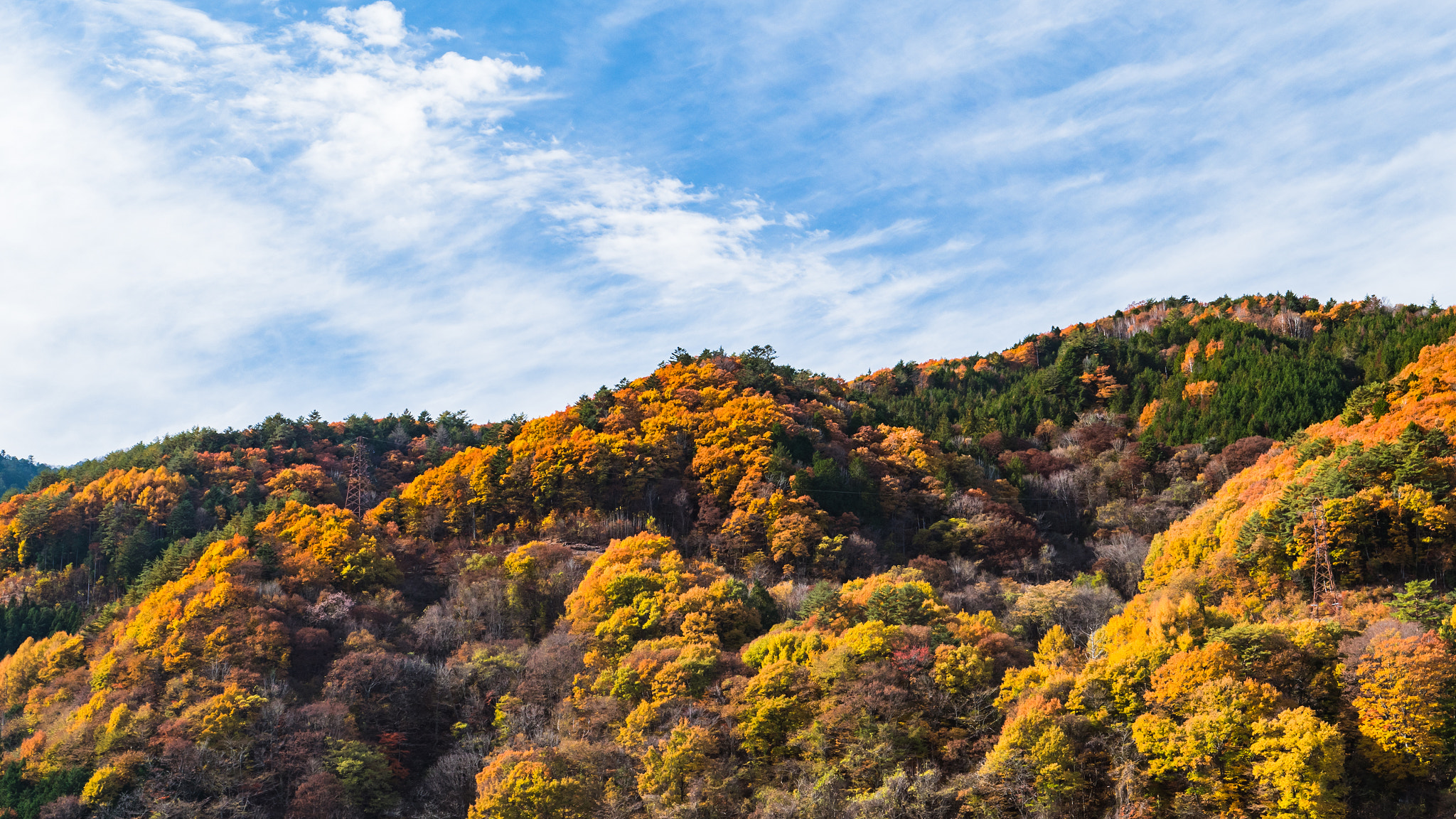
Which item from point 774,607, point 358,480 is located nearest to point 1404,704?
point 774,607

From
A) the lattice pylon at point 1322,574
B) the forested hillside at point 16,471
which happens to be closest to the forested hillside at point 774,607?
the lattice pylon at point 1322,574

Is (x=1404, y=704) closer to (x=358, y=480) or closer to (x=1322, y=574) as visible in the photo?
(x=1322, y=574)

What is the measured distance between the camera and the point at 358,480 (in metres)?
99.0

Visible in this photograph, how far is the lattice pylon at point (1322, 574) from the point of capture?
49250 millimetres

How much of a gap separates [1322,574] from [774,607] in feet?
103

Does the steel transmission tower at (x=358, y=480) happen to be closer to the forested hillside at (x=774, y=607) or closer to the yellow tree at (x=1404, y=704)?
the forested hillside at (x=774, y=607)

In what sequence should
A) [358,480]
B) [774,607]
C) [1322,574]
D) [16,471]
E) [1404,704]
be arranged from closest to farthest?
[1404,704] < [1322,574] < [774,607] < [358,480] < [16,471]

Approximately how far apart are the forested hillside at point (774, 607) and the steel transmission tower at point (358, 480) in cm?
85

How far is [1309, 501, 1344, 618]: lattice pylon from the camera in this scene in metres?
49.2

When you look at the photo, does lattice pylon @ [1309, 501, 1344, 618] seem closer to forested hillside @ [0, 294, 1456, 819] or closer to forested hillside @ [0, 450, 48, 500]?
forested hillside @ [0, 294, 1456, 819]

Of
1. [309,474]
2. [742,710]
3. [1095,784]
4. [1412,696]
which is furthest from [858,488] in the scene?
[309,474]

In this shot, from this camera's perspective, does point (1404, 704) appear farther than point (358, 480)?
No

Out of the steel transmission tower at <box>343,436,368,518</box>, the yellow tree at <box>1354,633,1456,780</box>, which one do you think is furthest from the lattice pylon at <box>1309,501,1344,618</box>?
the steel transmission tower at <box>343,436,368,518</box>

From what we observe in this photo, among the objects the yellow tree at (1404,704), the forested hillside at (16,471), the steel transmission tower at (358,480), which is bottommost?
the yellow tree at (1404,704)
